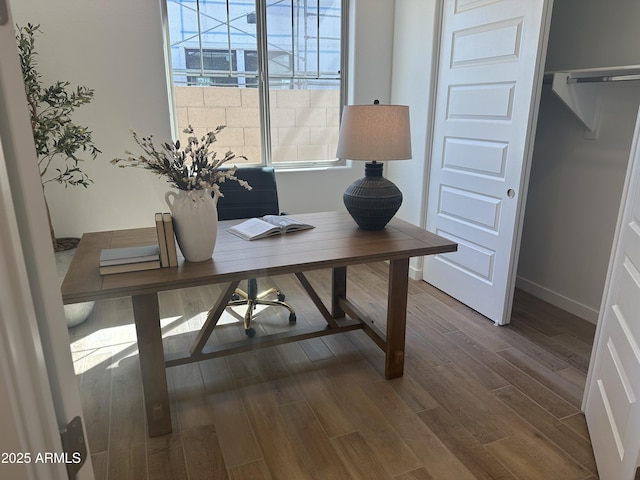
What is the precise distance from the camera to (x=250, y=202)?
298 cm

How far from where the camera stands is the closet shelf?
2.53 metres

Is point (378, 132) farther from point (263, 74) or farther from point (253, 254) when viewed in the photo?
point (263, 74)

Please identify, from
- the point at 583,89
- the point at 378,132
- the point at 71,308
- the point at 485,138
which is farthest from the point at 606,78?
the point at 71,308

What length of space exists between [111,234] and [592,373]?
245 cm

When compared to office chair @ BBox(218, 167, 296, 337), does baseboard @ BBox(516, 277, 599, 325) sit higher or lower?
lower

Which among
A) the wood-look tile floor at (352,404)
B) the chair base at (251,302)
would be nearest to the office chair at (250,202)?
the chair base at (251,302)

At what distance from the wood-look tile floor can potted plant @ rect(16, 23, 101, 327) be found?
1.59 feet

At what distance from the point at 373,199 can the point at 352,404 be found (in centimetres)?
104

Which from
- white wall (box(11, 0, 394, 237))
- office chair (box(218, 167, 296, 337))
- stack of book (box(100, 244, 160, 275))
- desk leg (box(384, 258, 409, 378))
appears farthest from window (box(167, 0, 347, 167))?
desk leg (box(384, 258, 409, 378))

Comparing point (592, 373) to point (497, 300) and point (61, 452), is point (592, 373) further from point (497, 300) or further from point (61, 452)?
point (61, 452)

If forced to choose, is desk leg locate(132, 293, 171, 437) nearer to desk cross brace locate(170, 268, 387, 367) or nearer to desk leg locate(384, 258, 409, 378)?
desk cross brace locate(170, 268, 387, 367)

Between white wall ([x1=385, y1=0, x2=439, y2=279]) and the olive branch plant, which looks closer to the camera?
the olive branch plant

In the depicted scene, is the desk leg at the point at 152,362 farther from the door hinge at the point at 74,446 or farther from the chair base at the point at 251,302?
the door hinge at the point at 74,446

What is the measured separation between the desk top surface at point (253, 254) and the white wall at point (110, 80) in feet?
3.98
